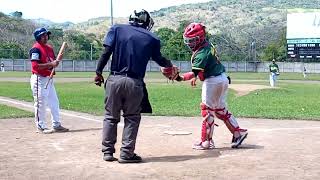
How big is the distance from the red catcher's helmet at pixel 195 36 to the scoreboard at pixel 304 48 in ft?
168

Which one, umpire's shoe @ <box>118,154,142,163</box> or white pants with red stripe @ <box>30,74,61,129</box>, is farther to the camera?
white pants with red stripe @ <box>30,74,61,129</box>

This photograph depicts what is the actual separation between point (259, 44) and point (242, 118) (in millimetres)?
114704

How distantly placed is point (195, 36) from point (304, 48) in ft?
170

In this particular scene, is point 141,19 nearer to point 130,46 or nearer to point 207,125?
point 130,46

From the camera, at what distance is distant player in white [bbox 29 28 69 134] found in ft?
33.8

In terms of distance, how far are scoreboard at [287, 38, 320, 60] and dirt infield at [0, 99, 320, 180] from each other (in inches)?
1875

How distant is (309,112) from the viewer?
15148 mm

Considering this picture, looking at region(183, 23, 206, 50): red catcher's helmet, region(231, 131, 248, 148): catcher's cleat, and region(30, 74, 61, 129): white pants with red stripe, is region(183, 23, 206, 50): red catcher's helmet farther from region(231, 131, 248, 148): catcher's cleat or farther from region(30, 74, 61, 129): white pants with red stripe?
region(30, 74, 61, 129): white pants with red stripe

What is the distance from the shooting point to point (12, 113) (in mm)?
14359

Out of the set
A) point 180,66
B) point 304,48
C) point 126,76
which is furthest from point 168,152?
point 180,66

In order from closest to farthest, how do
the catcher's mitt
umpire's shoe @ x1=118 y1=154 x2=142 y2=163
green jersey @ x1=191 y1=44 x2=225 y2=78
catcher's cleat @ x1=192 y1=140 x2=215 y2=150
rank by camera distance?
umpire's shoe @ x1=118 y1=154 x2=142 y2=163, the catcher's mitt, green jersey @ x1=191 y1=44 x2=225 y2=78, catcher's cleat @ x1=192 y1=140 x2=215 y2=150

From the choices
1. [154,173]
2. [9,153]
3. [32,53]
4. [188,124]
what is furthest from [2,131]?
[154,173]

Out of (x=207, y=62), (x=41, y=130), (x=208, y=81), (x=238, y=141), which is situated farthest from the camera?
(x=41, y=130)

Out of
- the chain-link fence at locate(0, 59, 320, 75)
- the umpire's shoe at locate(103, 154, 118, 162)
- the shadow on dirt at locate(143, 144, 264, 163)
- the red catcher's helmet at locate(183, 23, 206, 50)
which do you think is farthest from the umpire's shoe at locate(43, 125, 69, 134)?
the chain-link fence at locate(0, 59, 320, 75)
